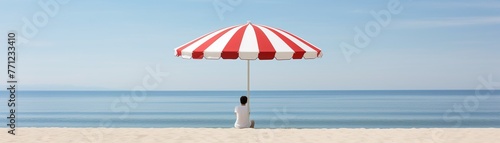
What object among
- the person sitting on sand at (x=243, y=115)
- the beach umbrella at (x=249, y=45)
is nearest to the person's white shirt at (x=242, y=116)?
the person sitting on sand at (x=243, y=115)

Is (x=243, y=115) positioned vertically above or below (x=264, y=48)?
below

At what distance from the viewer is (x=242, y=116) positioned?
1078cm

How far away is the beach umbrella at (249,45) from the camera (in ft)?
31.8

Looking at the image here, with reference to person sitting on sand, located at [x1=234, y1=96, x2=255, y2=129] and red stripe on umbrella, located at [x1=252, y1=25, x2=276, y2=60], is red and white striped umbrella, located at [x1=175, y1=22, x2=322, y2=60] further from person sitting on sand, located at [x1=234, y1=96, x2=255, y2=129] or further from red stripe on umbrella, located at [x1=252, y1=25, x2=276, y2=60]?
person sitting on sand, located at [x1=234, y1=96, x2=255, y2=129]
